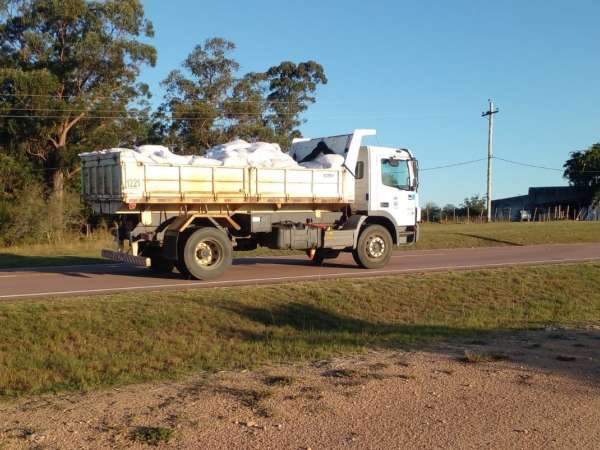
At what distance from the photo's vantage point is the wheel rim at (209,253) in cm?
1413

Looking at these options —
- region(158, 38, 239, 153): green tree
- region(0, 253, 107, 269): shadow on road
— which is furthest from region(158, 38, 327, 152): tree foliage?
region(0, 253, 107, 269): shadow on road

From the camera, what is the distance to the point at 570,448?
5.13 metres

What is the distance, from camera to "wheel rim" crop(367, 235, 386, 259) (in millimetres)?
16531

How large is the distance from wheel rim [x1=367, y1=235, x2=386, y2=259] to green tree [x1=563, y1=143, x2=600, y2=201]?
53375 mm

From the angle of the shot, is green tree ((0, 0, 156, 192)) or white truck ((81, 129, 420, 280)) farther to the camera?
green tree ((0, 0, 156, 192))

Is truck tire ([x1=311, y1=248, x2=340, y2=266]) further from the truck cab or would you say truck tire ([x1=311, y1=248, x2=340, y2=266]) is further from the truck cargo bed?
the truck cargo bed

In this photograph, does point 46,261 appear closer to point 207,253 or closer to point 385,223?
point 207,253

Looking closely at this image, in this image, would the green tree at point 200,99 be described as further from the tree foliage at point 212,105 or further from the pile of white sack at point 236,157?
the pile of white sack at point 236,157

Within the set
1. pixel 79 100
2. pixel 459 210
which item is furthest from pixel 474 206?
pixel 79 100

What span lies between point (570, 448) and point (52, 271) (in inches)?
522

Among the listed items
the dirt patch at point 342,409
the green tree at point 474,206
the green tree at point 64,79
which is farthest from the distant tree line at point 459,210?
the dirt patch at point 342,409

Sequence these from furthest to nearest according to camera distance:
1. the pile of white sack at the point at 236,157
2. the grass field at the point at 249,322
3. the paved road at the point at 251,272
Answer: the pile of white sack at the point at 236,157, the paved road at the point at 251,272, the grass field at the point at 249,322

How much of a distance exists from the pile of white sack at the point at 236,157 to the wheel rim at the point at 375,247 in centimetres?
202

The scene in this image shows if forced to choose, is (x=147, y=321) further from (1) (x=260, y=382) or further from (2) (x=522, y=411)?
(2) (x=522, y=411)
